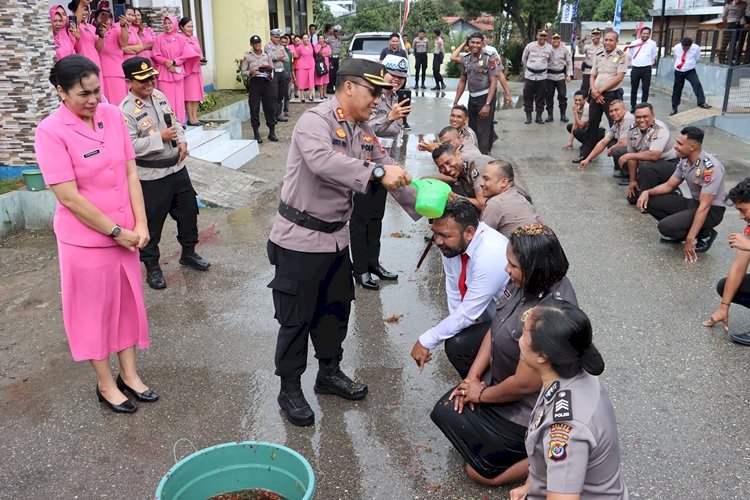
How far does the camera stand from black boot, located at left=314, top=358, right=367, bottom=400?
3.83 meters

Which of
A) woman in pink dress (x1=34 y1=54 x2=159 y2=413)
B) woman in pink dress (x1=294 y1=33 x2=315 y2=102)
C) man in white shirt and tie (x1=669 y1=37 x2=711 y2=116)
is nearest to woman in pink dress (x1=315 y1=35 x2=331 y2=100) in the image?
woman in pink dress (x1=294 y1=33 x2=315 y2=102)

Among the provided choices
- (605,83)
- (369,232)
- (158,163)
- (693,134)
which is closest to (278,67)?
(605,83)

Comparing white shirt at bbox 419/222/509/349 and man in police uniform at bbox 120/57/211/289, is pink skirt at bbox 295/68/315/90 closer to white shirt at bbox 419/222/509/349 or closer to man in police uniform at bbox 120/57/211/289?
man in police uniform at bbox 120/57/211/289

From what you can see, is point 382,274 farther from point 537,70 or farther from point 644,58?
point 644,58

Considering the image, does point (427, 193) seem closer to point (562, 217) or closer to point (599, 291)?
point (599, 291)

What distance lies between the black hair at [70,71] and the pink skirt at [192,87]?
7358mm

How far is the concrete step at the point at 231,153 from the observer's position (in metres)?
9.10

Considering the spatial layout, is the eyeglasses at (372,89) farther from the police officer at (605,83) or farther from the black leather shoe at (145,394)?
the police officer at (605,83)

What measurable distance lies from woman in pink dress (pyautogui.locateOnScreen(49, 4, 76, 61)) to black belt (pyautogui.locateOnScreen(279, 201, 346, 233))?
17.3ft

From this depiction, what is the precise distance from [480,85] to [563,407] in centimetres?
792

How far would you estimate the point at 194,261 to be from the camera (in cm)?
584

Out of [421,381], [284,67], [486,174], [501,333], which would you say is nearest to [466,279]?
[501,333]

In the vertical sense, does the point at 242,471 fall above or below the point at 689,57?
below

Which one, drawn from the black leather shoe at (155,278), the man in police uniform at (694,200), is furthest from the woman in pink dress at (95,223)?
the man in police uniform at (694,200)
